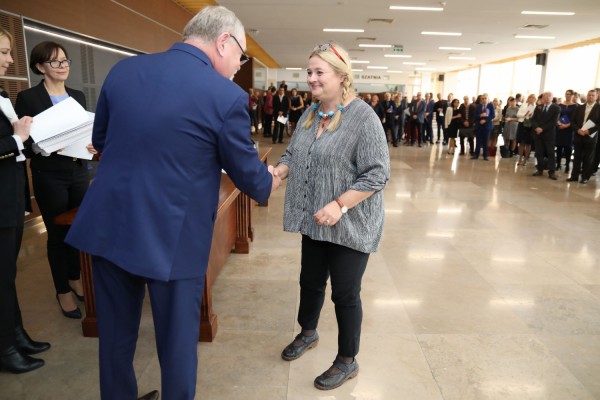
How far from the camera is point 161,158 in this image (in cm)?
125

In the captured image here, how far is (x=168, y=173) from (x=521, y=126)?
→ 35.3 feet

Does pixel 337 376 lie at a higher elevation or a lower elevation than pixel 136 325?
lower

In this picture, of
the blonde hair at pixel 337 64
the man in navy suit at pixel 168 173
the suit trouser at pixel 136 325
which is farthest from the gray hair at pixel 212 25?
the suit trouser at pixel 136 325

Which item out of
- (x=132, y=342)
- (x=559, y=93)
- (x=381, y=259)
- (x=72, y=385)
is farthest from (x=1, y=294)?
(x=559, y=93)

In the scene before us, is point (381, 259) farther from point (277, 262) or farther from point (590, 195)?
point (590, 195)

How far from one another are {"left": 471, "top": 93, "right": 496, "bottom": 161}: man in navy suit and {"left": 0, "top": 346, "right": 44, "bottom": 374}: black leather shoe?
34.2 feet

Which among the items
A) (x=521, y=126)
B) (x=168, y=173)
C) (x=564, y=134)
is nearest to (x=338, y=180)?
(x=168, y=173)

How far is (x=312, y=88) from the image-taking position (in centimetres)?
188

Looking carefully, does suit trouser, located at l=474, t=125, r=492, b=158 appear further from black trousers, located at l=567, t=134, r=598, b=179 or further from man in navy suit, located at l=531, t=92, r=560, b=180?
black trousers, located at l=567, t=134, r=598, b=179

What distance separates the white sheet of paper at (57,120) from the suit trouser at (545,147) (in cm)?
836

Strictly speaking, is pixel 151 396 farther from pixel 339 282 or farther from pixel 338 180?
pixel 338 180

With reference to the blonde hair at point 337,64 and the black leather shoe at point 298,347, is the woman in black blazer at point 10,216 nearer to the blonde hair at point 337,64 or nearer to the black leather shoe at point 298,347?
the black leather shoe at point 298,347

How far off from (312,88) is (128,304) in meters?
1.12

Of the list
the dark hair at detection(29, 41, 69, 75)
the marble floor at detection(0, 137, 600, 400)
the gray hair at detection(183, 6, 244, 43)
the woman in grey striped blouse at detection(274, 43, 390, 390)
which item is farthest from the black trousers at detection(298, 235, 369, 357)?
the dark hair at detection(29, 41, 69, 75)
